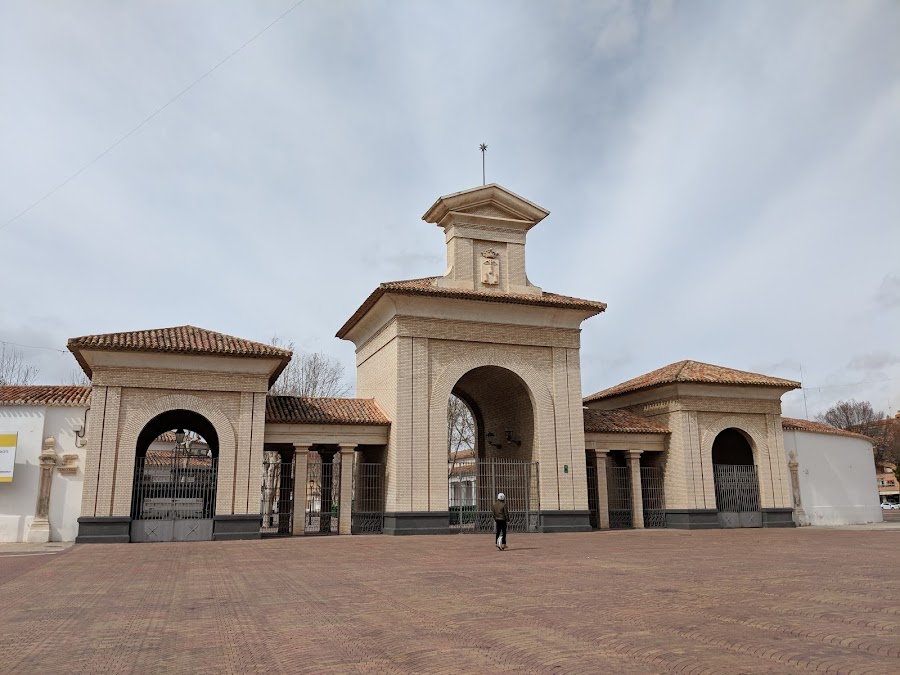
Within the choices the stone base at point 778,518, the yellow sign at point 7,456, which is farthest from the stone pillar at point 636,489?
the yellow sign at point 7,456

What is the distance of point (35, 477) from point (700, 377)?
23.4m

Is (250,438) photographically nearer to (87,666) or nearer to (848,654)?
(87,666)

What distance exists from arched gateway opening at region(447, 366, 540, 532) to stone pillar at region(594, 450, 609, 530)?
10.2 ft

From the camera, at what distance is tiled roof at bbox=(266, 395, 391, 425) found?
953 inches

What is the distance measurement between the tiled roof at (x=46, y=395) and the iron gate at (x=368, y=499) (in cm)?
939

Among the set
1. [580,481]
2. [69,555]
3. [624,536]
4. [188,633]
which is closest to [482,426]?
[580,481]

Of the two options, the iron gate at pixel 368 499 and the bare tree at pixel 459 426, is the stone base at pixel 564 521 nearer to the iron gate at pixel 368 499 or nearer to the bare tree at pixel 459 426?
the iron gate at pixel 368 499

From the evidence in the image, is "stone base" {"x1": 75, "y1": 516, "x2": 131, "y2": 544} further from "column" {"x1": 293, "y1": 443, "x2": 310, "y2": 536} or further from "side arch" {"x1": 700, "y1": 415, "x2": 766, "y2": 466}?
"side arch" {"x1": 700, "y1": 415, "x2": 766, "y2": 466}

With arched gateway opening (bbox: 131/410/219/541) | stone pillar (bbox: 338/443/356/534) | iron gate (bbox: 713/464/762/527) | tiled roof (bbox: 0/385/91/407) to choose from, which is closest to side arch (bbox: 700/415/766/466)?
iron gate (bbox: 713/464/762/527)

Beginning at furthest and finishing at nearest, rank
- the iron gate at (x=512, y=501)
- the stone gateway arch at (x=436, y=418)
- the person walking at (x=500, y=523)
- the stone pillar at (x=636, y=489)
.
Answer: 1. the stone pillar at (x=636, y=489)
2. the iron gate at (x=512, y=501)
3. the stone gateway arch at (x=436, y=418)
4. the person walking at (x=500, y=523)

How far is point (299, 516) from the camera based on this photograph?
23.8 m

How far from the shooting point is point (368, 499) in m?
25.6

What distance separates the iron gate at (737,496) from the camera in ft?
92.6

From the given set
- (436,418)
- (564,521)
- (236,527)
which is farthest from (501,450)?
(236,527)
